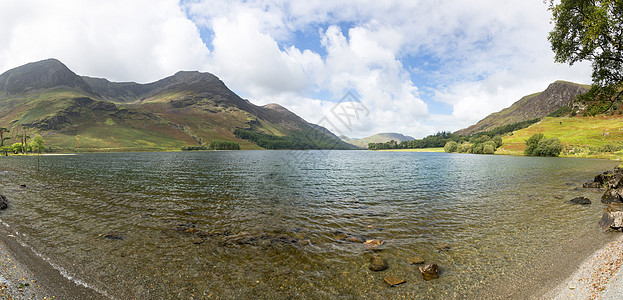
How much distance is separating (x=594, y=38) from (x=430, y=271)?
25.3 m

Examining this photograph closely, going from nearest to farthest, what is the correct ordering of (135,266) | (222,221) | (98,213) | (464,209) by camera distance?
(135,266) < (222,221) < (98,213) < (464,209)

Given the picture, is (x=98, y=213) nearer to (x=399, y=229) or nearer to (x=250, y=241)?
(x=250, y=241)

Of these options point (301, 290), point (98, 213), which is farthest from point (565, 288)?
point (98, 213)

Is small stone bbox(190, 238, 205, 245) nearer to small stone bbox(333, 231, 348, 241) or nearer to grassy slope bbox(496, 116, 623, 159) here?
small stone bbox(333, 231, 348, 241)

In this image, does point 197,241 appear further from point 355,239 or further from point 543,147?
point 543,147

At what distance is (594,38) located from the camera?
19688 mm

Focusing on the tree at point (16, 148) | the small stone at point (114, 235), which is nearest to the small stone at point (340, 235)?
the small stone at point (114, 235)

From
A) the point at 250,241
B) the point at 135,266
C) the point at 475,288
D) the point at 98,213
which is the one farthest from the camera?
the point at 98,213

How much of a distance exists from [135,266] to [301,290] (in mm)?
9613

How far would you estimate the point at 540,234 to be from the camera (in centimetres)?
1719

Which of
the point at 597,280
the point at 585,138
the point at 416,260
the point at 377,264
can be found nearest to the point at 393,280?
the point at 377,264

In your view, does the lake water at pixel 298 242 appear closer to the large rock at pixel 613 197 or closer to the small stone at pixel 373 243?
the small stone at pixel 373 243

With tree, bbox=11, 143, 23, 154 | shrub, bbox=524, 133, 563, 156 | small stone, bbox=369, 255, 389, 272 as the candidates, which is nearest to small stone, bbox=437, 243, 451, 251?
small stone, bbox=369, 255, 389, 272

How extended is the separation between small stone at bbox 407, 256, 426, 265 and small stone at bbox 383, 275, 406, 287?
6.84 feet
